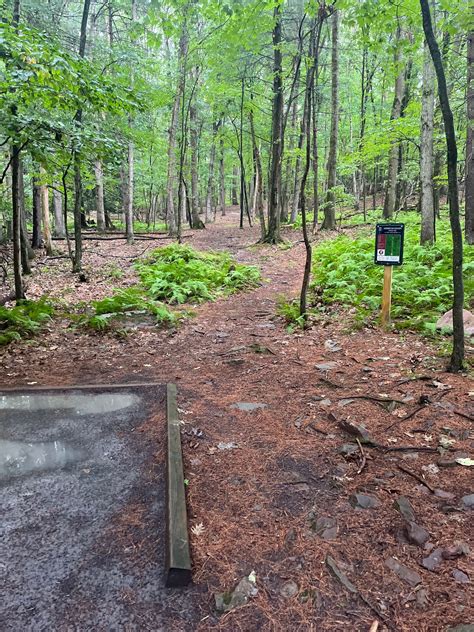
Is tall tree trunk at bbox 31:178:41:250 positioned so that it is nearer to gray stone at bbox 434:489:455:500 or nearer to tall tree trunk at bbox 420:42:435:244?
tall tree trunk at bbox 420:42:435:244

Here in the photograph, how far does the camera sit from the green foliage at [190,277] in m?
10.2

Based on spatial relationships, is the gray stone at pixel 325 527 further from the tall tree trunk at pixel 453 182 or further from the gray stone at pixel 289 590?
the tall tree trunk at pixel 453 182

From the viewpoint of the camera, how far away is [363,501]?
2.92 m

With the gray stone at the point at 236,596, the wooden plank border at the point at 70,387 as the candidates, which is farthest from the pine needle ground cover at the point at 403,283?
the gray stone at the point at 236,596

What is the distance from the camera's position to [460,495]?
9.42ft

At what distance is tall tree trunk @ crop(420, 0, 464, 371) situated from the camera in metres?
4.00

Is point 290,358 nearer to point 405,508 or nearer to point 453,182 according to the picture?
point 453,182

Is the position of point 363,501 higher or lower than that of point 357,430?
→ lower

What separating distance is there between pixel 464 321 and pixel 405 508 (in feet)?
13.7

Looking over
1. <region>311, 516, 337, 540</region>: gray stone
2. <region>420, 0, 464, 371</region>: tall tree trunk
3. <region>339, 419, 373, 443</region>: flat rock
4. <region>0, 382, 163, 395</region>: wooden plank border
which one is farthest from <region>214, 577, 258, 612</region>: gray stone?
<region>420, 0, 464, 371</region>: tall tree trunk

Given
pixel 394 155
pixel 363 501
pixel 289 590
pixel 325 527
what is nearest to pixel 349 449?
pixel 363 501

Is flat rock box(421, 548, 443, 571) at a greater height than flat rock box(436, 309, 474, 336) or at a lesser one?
lesser

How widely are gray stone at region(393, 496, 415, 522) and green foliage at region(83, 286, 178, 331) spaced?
5.98 metres

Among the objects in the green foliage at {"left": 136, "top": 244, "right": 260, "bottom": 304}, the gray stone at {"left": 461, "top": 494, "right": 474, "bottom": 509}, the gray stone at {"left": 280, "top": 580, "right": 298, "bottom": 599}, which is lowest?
the gray stone at {"left": 280, "top": 580, "right": 298, "bottom": 599}
